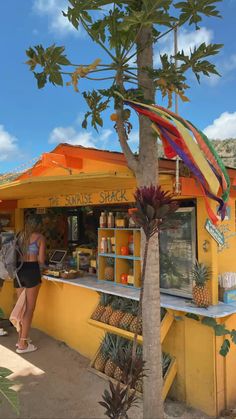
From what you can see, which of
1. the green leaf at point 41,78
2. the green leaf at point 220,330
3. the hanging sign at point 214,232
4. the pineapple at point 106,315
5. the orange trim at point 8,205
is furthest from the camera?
the orange trim at point 8,205

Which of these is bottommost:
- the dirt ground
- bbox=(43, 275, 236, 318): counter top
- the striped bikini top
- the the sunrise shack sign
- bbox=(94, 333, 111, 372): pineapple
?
the dirt ground

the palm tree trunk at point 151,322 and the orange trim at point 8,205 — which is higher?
the orange trim at point 8,205

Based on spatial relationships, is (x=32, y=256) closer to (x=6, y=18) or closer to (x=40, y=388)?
(x=40, y=388)

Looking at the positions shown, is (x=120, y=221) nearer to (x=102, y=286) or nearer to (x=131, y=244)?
(x=131, y=244)

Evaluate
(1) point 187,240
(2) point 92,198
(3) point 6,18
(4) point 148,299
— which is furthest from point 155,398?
(3) point 6,18

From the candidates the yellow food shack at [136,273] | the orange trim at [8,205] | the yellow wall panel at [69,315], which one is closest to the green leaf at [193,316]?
the yellow food shack at [136,273]

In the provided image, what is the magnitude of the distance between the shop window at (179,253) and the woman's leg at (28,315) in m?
2.48

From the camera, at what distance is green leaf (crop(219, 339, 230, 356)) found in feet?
11.7

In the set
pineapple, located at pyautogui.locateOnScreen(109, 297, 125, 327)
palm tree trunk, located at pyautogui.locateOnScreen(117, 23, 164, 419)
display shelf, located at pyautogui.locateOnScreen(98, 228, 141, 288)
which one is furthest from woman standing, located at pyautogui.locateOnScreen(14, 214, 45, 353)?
palm tree trunk, located at pyautogui.locateOnScreen(117, 23, 164, 419)

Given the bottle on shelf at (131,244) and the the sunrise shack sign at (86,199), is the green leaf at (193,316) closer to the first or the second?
the bottle on shelf at (131,244)

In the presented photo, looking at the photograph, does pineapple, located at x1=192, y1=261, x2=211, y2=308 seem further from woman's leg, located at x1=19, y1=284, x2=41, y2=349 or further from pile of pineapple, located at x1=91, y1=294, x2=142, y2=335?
woman's leg, located at x1=19, y1=284, x2=41, y2=349

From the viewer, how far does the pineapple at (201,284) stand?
12.1 ft

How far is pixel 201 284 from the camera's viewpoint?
3744 millimetres

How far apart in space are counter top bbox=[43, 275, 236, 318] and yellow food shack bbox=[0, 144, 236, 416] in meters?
0.01
